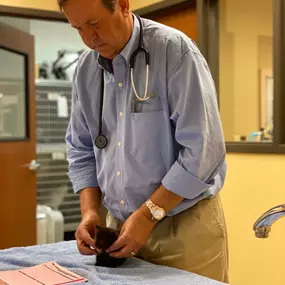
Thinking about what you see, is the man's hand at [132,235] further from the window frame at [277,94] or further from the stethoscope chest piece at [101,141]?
the window frame at [277,94]

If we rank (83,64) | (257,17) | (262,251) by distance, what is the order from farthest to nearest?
1. (257,17)
2. (262,251)
3. (83,64)

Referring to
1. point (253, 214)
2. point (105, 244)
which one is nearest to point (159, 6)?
point (253, 214)

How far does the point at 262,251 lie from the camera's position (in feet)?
7.27

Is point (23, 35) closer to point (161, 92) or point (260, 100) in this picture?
point (260, 100)

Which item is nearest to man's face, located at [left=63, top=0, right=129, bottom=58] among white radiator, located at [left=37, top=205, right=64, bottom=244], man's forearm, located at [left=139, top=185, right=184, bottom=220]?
man's forearm, located at [left=139, top=185, right=184, bottom=220]

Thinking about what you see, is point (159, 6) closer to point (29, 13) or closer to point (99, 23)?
point (29, 13)

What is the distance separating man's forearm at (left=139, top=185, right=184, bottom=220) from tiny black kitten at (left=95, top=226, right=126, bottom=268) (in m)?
0.09

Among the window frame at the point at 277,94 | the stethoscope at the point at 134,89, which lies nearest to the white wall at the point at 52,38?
the window frame at the point at 277,94

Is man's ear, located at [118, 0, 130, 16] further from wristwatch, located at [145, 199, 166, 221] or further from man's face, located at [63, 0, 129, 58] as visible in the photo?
wristwatch, located at [145, 199, 166, 221]

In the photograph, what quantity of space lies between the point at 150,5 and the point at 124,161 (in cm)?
176

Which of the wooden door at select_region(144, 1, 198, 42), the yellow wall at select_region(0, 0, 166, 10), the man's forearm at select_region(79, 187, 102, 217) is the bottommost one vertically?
the man's forearm at select_region(79, 187, 102, 217)

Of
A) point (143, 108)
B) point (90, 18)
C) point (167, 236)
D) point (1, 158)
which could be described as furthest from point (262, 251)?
point (1, 158)

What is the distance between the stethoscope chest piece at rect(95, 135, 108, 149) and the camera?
4.09 feet

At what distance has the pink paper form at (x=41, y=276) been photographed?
40.7 inches
